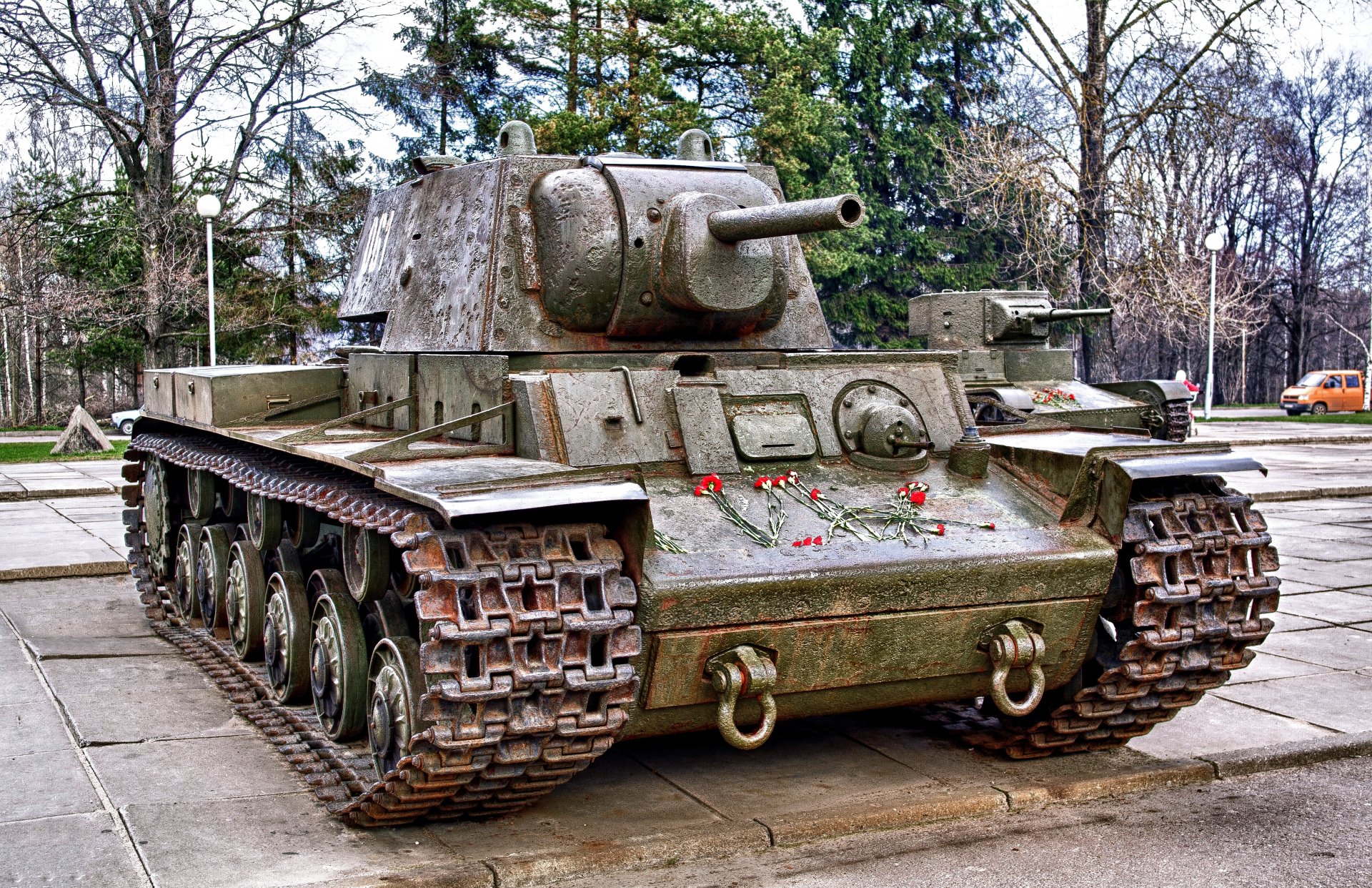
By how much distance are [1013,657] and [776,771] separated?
1.33 metres

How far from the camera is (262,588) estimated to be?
8.42 meters

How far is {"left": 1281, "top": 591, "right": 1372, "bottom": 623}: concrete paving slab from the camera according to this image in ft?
34.6

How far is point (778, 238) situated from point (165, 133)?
23.4 metres

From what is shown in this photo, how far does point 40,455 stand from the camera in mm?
23969

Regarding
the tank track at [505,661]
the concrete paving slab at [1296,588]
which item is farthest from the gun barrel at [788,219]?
the concrete paving slab at [1296,588]

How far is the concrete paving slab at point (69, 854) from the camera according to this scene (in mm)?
5133

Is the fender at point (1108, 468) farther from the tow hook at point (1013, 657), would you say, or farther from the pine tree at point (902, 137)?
the pine tree at point (902, 137)

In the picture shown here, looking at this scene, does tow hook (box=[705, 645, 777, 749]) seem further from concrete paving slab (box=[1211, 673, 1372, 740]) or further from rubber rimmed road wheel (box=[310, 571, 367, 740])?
concrete paving slab (box=[1211, 673, 1372, 740])

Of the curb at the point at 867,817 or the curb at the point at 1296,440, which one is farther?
the curb at the point at 1296,440

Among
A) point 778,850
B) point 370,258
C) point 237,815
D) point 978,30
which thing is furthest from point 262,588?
point 978,30

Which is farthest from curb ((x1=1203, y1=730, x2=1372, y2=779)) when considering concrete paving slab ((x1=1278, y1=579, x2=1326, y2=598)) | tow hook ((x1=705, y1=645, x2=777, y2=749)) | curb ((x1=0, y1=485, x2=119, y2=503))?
curb ((x1=0, y1=485, x2=119, y2=503))

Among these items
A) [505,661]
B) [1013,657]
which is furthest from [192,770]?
[1013,657]

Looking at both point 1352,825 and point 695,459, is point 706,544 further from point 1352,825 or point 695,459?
point 1352,825

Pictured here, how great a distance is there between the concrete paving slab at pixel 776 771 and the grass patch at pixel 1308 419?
2971cm
